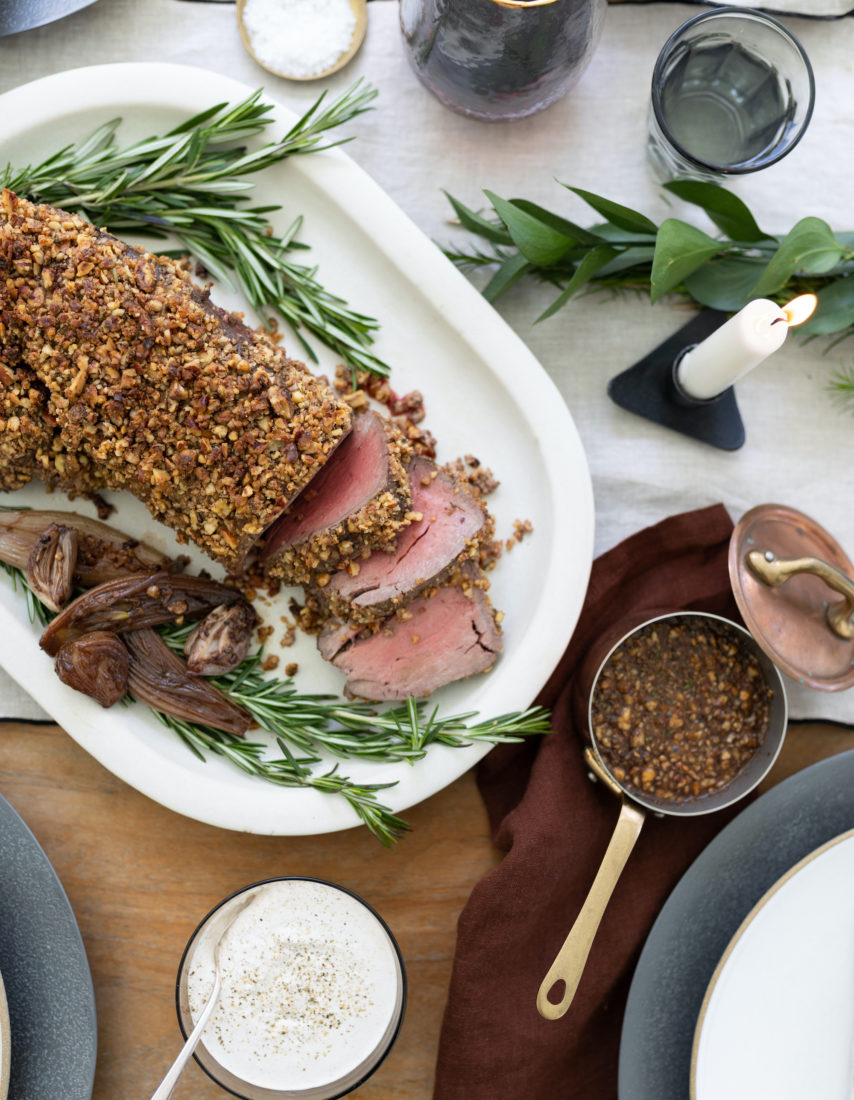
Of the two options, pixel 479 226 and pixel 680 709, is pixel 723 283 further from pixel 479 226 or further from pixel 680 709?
pixel 680 709

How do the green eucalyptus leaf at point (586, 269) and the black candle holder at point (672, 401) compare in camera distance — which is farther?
the black candle holder at point (672, 401)

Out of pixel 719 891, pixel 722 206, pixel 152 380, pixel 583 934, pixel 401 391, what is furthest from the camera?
pixel 401 391

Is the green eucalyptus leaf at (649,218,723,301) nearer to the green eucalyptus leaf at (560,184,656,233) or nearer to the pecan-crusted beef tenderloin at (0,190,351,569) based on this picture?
the green eucalyptus leaf at (560,184,656,233)

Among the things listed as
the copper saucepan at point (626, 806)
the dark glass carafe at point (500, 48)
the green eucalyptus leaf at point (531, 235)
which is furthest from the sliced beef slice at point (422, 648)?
the dark glass carafe at point (500, 48)

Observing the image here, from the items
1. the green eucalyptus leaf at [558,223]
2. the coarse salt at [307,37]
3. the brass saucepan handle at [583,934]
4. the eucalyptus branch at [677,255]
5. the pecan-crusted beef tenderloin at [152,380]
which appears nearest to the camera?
the pecan-crusted beef tenderloin at [152,380]

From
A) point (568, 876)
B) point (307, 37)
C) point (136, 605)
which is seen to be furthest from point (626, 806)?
point (307, 37)

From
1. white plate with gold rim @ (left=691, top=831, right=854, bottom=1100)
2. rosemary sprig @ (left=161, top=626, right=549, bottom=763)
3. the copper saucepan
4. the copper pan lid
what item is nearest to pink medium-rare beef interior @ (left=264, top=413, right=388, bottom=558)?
rosemary sprig @ (left=161, top=626, right=549, bottom=763)

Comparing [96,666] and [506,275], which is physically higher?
[506,275]

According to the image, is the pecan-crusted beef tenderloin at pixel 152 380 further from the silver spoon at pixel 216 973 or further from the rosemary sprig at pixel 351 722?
Result: the silver spoon at pixel 216 973
